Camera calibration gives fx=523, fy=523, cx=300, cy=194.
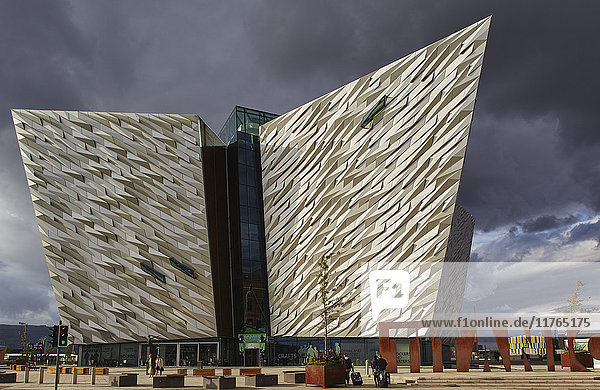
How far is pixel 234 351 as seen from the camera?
41.1 m

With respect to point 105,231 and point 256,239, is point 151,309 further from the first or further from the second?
point 256,239

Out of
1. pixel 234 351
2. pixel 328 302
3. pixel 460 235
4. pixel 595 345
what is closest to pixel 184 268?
pixel 234 351

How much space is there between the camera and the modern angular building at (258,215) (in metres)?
32.6

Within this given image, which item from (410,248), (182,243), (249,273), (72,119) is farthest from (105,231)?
(410,248)

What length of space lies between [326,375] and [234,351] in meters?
22.1

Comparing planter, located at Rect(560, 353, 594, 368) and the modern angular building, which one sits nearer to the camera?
planter, located at Rect(560, 353, 594, 368)

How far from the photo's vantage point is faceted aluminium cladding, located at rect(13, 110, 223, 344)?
37.5 m

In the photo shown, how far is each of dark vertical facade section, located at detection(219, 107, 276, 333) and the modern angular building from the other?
12 cm

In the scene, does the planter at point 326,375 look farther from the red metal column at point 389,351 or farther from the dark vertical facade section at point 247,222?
the dark vertical facade section at point 247,222

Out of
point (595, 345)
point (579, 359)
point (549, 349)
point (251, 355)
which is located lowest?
point (251, 355)

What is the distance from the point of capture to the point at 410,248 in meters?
32.7

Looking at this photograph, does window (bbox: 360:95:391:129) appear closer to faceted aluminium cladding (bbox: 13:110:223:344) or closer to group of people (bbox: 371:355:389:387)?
faceted aluminium cladding (bbox: 13:110:223:344)

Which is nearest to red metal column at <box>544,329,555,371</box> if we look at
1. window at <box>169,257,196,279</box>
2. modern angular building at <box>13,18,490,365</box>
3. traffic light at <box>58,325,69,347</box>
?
modern angular building at <box>13,18,490,365</box>

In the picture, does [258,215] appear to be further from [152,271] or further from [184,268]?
[152,271]
